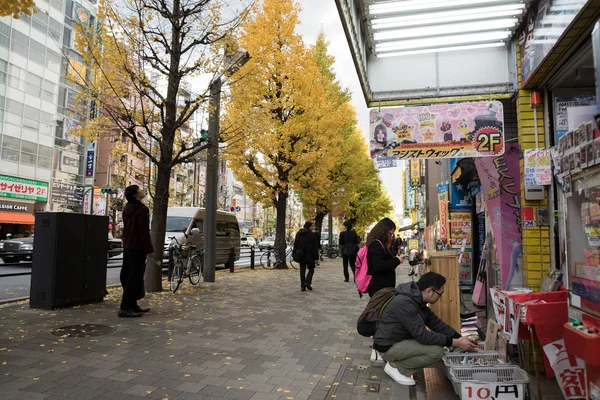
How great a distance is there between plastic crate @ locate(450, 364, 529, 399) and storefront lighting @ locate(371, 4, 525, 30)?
144 inches

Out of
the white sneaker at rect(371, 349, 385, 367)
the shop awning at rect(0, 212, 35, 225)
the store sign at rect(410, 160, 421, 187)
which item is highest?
the store sign at rect(410, 160, 421, 187)

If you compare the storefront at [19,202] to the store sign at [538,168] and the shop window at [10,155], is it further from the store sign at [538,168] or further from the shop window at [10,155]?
the store sign at [538,168]

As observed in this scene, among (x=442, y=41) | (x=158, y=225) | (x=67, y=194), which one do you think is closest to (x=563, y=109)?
(x=442, y=41)

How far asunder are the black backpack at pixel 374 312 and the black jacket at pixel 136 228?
392 centimetres

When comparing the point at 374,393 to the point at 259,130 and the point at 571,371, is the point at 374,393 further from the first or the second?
the point at 259,130

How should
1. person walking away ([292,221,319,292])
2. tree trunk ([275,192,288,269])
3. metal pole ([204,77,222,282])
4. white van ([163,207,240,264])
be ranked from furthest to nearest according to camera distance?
tree trunk ([275,192,288,269]) < white van ([163,207,240,264]) < metal pole ([204,77,222,282]) < person walking away ([292,221,319,292])

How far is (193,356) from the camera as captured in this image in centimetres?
440

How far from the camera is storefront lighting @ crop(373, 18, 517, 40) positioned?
4.75m

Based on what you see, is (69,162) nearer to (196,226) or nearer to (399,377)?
(196,226)

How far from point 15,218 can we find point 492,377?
34708mm

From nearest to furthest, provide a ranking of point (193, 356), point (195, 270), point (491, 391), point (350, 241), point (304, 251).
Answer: point (491, 391) → point (193, 356) → point (304, 251) → point (195, 270) → point (350, 241)

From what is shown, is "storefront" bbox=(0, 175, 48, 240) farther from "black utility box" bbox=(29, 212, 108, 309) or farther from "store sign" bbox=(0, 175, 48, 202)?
"black utility box" bbox=(29, 212, 108, 309)

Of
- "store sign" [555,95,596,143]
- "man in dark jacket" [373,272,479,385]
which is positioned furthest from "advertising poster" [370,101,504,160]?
"man in dark jacket" [373,272,479,385]

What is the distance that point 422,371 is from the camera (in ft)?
14.2
